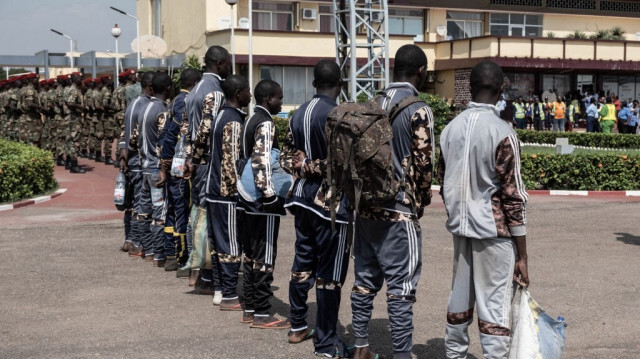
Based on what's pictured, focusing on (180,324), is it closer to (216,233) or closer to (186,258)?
(216,233)

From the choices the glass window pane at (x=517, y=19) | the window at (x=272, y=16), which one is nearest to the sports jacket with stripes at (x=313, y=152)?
the window at (x=272, y=16)

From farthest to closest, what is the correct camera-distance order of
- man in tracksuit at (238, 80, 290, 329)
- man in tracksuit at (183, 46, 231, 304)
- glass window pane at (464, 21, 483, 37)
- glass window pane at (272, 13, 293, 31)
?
glass window pane at (464, 21, 483, 37), glass window pane at (272, 13, 293, 31), man in tracksuit at (183, 46, 231, 304), man in tracksuit at (238, 80, 290, 329)

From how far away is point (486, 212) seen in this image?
4961mm

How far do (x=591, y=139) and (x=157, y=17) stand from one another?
22610 mm

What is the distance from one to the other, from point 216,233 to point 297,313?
1.37m

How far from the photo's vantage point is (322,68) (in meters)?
5.98

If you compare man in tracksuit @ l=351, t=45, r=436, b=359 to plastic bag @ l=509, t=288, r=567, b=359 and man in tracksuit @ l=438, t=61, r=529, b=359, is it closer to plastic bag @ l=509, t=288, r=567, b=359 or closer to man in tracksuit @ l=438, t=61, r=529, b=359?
man in tracksuit @ l=438, t=61, r=529, b=359

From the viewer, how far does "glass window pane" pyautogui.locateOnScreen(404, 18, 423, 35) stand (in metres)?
40.0

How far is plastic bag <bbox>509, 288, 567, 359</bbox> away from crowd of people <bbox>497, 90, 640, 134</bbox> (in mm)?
28753

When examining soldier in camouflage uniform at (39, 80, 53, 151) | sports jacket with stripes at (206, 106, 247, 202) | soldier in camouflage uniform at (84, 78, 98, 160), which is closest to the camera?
sports jacket with stripes at (206, 106, 247, 202)

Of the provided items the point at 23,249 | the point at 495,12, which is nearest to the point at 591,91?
the point at 495,12

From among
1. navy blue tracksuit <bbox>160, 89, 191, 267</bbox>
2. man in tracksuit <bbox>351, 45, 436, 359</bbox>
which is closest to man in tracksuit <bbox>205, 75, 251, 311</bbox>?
navy blue tracksuit <bbox>160, 89, 191, 267</bbox>

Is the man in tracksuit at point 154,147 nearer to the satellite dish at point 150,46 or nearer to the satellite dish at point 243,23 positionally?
the satellite dish at point 150,46

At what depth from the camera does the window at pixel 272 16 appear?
122ft
